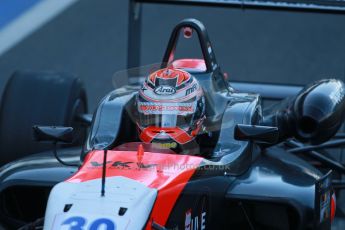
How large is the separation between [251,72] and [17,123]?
9.87ft

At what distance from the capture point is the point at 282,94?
6.50 m

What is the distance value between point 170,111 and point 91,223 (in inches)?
45.5

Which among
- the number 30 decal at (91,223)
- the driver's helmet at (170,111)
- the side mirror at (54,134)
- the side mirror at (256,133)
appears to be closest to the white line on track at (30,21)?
the driver's helmet at (170,111)

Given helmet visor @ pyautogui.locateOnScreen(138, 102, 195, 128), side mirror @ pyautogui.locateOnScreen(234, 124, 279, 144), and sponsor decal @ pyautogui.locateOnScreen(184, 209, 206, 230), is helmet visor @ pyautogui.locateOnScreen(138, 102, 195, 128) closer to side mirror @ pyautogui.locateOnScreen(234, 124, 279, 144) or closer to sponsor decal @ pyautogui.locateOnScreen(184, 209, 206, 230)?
side mirror @ pyautogui.locateOnScreen(234, 124, 279, 144)

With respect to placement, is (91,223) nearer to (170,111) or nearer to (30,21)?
(170,111)

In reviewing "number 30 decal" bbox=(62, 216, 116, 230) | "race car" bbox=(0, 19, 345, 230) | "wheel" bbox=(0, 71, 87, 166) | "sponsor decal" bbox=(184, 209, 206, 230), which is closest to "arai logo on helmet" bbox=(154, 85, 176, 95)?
"race car" bbox=(0, 19, 345, 230)

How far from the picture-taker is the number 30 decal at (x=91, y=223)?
337cm

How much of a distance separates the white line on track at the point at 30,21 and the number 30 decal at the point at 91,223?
5.18m

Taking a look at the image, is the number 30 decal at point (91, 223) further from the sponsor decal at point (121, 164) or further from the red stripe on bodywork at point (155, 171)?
the sponsor decal at point (121, 164)

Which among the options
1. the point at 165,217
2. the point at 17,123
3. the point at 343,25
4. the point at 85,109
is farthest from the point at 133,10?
the point at 165,217

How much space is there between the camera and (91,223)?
338cm

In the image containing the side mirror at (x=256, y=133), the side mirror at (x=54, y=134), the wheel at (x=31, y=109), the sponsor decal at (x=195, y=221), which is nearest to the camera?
the sponsor decal at (x=195, y=221)

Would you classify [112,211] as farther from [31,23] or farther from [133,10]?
[31,23]

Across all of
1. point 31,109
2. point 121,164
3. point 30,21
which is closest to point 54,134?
point 121,164
